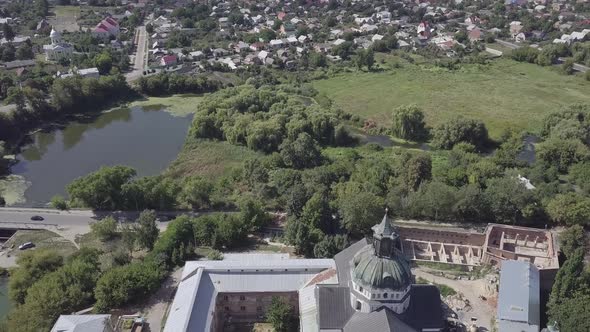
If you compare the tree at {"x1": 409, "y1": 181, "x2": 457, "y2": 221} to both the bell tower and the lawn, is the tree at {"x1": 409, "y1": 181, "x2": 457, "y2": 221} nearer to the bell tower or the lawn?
the bell tower

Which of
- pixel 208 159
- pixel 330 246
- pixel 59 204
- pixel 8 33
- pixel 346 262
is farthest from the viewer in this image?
pixel 8 33

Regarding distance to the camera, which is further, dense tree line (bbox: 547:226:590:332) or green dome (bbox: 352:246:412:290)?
dense tree line (bbox: 547:226:590:332)

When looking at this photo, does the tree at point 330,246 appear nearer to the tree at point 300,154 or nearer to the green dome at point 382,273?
the green dome at point 382,273

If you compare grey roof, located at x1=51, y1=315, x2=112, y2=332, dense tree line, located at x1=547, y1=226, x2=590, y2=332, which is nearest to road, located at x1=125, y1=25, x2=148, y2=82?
grey roof, located at x1=51, y1=315, x2=112, y2=332

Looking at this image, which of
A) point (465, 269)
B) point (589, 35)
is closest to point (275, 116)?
point (465, 269)

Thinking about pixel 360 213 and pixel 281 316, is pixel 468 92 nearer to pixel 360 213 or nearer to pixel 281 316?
pixel 360 213

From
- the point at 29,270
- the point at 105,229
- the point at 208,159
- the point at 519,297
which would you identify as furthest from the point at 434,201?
the point at 29,270

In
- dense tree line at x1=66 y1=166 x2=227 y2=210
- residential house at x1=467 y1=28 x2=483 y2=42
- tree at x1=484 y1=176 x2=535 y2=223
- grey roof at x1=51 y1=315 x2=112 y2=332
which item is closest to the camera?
grey roof at x1=51 y1=315 x2=112 y2=332
